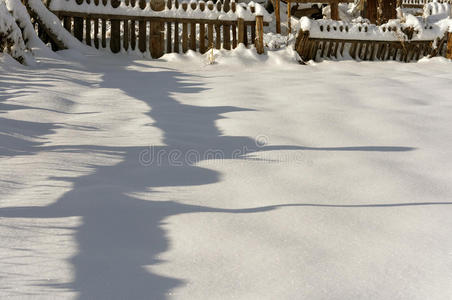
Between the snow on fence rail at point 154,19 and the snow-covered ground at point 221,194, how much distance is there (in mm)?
3284

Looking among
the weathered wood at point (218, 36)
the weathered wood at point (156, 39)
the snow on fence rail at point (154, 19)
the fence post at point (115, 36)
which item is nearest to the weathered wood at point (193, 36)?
the snow on fence rail at point (154, 19)

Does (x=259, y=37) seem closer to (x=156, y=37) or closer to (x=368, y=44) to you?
(x=156, y=37)

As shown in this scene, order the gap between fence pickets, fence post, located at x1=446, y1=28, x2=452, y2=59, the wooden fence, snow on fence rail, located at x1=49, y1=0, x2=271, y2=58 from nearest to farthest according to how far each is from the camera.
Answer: snow on fence rail, located at x1=49, y1=0, x2=271, y2=58
the wooden fence
the gap between fence pickets
fence post, located at x1=446, y1=28, x2=452, y2=59

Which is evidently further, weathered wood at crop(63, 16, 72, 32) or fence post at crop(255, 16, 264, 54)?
fence post at crop(255, 16, 264, 54)

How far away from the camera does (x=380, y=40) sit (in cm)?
1045

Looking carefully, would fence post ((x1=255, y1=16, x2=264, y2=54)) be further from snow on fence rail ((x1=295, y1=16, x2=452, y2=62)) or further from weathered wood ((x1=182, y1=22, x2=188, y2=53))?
weathered wood ((x1=182, y1=22, x2=188, y2=53))

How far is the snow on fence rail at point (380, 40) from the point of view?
991cm

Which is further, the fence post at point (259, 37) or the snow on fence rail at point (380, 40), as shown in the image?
the snow on fence rail at point (380, 40)

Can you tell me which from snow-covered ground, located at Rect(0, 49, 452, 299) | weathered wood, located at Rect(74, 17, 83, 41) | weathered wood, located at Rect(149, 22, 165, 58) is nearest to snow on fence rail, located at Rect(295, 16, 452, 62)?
weathered wood, located at Rect(149, 22, 165, 58)

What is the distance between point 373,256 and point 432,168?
160cm

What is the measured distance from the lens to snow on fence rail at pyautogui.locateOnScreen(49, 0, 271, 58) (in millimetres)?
9125

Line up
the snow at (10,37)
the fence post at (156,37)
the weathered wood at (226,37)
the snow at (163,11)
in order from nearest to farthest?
the snow at (10,37), the snow at (163,11), the fence post at (156,37), the weathered wood at (226,37)

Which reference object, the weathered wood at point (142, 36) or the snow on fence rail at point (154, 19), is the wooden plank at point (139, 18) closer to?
the snow on fence rail at point (154, 19)

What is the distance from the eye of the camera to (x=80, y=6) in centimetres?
909
